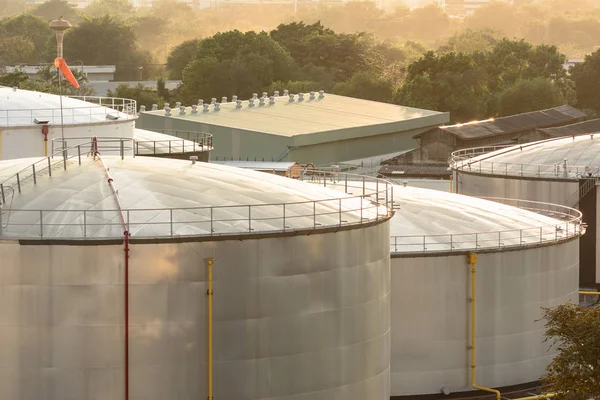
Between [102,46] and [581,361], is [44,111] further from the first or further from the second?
[102,46]

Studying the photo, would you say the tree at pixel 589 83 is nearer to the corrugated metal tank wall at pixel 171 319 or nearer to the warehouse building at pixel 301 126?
the warehouse building at pixel 301 126

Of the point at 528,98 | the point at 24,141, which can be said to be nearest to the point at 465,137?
the point at 528,98

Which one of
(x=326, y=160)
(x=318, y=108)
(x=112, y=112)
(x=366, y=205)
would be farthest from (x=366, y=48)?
(x=366, y=205)

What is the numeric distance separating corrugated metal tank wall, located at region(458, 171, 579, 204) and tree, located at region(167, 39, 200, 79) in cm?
11371

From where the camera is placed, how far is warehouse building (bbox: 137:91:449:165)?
297ft

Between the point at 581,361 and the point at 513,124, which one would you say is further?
the point at 513,124

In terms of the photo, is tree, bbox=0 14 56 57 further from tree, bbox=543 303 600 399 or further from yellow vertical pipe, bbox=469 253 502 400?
tree, bbox=543 303 600 399

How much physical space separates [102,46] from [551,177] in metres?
132

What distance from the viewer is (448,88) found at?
12531cm

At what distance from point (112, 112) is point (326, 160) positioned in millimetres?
35542

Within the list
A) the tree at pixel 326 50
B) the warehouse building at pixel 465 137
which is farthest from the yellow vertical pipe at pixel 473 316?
the tree at pixel 326 50

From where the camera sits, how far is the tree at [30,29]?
19188cm

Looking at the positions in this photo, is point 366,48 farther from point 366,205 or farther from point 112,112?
point 366,205

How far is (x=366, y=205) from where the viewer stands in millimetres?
35062
